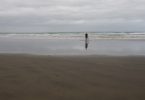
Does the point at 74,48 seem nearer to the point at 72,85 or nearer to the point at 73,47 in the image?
the point at 73,47

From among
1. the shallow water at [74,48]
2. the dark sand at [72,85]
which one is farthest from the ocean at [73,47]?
the dark sand at [72,85]

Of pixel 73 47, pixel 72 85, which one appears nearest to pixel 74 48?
pixel 73 47

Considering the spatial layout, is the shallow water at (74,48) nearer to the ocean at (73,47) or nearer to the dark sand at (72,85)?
the ocean at (73,47)

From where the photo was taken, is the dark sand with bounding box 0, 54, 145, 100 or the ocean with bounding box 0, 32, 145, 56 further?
the ocean with bounding box 0, 32, 145, 56

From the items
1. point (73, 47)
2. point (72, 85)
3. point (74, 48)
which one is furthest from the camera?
point (73, 47)

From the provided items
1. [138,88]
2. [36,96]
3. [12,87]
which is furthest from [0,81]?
[138,88]

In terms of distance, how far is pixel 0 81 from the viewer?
5.54 meters

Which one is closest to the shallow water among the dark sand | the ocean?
the ocean

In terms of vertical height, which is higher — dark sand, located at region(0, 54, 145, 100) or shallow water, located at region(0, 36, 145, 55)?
dark sand, located at region(0, 54, 145, 100)

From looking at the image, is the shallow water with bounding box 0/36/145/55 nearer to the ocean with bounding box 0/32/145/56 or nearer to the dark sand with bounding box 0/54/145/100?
the ocean with bounding box 0/32/145/56

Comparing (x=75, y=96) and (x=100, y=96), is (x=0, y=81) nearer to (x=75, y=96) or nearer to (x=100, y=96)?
(x=75, y=96)

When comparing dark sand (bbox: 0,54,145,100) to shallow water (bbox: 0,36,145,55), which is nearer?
dark sand (bbox: 0,54,145,100)

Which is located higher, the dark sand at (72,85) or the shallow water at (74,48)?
the dark sand at (72,85)

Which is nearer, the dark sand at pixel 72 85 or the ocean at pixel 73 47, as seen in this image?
the dark sand at pixel 72 85
